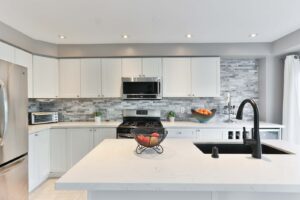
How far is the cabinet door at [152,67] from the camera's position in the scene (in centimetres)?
352

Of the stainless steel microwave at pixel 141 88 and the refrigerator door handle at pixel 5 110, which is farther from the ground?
the stainless steel microwave at pixel 141 88

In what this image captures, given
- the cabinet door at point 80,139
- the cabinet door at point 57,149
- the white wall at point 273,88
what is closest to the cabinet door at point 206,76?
the white wall at point 273,88

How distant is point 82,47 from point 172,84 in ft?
5.91

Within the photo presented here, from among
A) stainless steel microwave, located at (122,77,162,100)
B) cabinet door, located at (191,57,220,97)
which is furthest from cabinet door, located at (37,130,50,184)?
cabinet door, located at (191,57,220,97)

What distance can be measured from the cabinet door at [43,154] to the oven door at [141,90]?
4.77ft

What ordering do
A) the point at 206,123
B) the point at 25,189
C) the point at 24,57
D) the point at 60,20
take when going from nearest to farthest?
1. the point at 25,189
2. the point at 60,20
3. the point at 24,57
4. the point at 206,123

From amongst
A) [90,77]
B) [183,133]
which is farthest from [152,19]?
[183,133]

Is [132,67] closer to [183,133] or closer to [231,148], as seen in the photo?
[183,133]

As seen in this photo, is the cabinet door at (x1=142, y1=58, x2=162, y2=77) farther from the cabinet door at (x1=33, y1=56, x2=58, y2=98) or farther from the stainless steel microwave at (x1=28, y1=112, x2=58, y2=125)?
the stainless steel microwave at (x1=28, y1=112, x2=58, y2=125)

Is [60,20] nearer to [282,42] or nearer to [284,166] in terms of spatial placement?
[284,166]

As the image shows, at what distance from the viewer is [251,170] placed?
1131 millimetres

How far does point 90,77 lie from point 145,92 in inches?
42.0

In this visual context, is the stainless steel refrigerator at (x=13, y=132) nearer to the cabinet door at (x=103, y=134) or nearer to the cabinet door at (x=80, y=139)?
the cabinet door at (x=80, y=139)

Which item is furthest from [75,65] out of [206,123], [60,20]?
[206,123]
